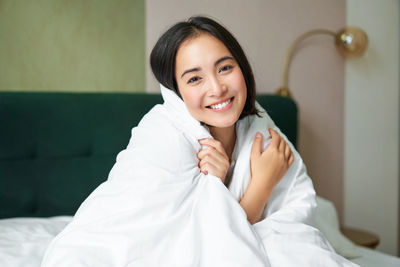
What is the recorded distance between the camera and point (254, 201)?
124 centimetres

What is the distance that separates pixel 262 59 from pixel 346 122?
33.6 inches

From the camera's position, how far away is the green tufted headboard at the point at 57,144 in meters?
1.55

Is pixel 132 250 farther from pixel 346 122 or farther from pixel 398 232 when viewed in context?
pixel 398 232

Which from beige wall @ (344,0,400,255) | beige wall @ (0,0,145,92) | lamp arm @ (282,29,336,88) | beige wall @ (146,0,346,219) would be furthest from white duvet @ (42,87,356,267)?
beige wall @ (344,0,400,255)

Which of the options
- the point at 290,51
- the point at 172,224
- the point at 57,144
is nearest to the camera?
Answer: the point at 172,224

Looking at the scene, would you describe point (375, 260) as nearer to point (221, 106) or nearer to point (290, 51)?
point (221, 106)

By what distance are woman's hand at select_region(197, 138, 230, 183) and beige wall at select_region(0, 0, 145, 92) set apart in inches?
32.4

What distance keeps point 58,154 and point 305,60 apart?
1632 millimetres

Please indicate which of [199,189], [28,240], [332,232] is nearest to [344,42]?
[332,232]

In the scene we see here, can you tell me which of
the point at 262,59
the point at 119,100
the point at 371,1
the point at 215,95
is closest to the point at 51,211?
the point at 119,100

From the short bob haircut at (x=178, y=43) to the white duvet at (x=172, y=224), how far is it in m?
0.15

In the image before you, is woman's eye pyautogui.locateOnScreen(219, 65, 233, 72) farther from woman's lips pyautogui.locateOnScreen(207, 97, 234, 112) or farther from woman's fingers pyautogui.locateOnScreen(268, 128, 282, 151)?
woman's fingers pyautogui.locateOnScreen(268, 128, 282, 151)

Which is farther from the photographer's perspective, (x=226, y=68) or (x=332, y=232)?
(x=332, y=232)

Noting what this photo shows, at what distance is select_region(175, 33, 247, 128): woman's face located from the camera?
1166 millimetres
